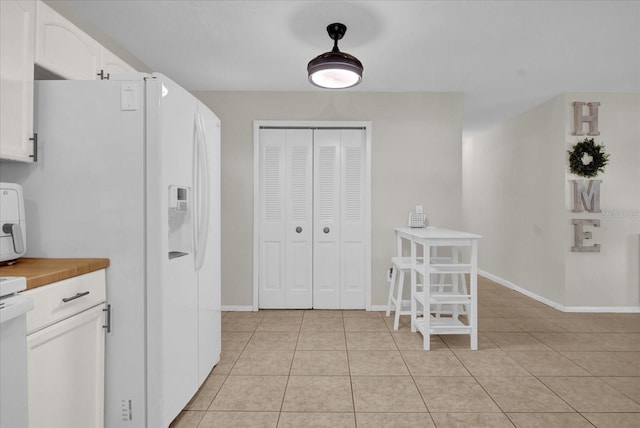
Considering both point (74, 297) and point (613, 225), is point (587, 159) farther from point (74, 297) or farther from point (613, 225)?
point (74, 297)

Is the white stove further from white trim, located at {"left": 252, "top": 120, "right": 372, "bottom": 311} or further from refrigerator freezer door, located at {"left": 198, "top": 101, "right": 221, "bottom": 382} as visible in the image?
white trim, located at {"left": 252, "top": 120, "right": 372, "bottom": 311}

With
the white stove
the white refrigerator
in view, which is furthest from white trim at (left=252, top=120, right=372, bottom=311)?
the white stove

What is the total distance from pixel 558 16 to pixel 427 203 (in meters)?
2.07

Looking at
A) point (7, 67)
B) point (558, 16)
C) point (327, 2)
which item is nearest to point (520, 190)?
point (558, 16)

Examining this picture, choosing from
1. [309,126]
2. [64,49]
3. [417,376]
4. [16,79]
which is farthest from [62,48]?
[417,376]

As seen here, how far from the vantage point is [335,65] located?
2.50 meters

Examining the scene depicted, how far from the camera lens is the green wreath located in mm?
3891

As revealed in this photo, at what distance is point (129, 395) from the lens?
5.54ft

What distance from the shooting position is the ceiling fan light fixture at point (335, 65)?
98.7 inches

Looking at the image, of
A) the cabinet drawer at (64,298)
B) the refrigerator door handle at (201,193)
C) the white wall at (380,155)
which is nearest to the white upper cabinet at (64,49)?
the refrigerator door handle at (201,193)

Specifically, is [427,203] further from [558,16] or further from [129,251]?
[129,251]

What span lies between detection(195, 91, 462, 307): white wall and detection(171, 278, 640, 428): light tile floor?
86cm

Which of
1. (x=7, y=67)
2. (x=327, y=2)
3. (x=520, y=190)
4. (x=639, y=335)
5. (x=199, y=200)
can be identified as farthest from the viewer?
(x=520, y=190)

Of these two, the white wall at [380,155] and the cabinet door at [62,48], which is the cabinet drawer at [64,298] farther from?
the white wall at [380,155]
